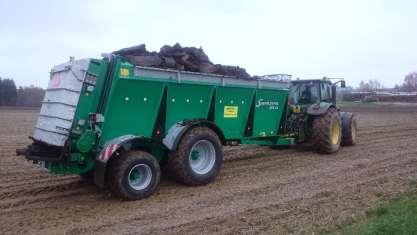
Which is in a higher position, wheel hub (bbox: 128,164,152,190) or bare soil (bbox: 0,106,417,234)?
wheel hub (bbox: 128,164,152,190)

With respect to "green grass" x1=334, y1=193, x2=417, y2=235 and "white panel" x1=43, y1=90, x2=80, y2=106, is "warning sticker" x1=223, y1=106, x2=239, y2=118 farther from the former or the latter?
"green grass" x1=334, y1=193, x2=417, y2=235

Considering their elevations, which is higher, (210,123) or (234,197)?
(210,123)

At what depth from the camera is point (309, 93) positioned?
12648 mm

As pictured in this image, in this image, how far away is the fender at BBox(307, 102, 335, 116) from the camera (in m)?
11.5

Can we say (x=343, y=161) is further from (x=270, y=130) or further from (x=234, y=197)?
(x=234, y=197)

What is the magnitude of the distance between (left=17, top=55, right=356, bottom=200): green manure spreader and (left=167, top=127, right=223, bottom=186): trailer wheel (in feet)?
0.06

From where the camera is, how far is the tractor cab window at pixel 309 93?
12.6m

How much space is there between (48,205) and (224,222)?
2.79 metres

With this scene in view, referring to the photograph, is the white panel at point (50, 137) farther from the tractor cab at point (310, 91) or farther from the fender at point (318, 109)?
the tractor cab at point (310, 91)

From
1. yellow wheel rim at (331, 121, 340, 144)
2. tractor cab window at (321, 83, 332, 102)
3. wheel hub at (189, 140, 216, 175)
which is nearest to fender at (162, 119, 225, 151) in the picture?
wheel hub at (189, 140, 216, 175)

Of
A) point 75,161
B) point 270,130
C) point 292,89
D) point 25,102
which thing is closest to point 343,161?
point 270,130

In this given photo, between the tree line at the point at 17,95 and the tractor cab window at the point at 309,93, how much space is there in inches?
1606

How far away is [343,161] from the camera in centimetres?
1057

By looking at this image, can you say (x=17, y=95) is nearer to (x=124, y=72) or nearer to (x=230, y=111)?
(x=230, y=111)
